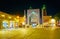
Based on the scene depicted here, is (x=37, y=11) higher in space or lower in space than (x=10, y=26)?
higher

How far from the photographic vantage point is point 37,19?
99.2 feet

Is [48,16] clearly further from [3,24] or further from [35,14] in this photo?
[3,24]

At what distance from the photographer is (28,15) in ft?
101

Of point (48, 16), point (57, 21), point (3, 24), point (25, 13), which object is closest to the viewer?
point (3, 24)

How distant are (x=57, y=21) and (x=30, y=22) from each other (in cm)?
435

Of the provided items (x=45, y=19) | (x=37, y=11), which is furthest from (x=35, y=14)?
(x=45, y=19)

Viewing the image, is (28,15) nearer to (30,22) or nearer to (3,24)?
(30,22)

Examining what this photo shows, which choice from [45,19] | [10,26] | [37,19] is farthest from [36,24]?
[10,26]

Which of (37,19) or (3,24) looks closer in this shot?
(3,24)

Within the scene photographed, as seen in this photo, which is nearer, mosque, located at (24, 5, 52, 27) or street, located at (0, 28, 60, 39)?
street, located at (0, 28, 60, 39)

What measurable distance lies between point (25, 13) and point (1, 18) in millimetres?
11185

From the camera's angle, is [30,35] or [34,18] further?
[34,18]

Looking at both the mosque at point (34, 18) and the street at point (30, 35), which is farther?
the mosque at point (34, 18)

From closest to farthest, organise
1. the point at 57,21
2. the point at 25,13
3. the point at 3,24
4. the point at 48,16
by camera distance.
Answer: the point at 3,24, the point at 57,21, the point at 25,13, the point at 48,16
